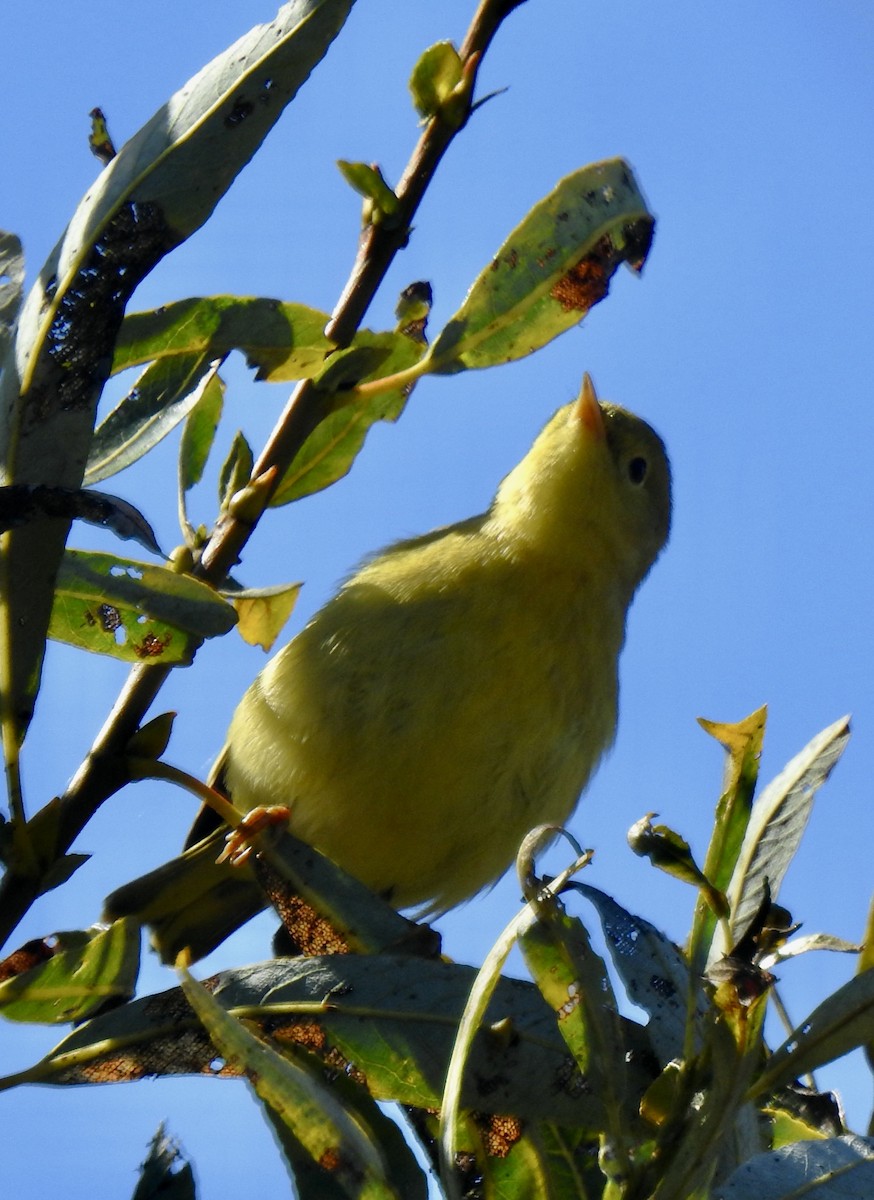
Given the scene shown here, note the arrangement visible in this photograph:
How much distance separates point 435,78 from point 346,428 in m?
0.78

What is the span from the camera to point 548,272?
2.25 meters

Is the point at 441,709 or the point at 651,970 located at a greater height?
the point at 441,709

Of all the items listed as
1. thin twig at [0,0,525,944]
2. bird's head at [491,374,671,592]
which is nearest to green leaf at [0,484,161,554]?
thin twig at [0,0,525,944]

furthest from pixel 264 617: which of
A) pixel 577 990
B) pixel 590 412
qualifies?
pixel 590 412

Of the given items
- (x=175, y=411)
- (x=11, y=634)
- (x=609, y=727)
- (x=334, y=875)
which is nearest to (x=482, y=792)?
(x=609, y=727)

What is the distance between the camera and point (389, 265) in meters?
2.09

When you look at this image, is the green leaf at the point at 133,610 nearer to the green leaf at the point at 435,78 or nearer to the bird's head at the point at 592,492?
the green leaf at the point at 435,78

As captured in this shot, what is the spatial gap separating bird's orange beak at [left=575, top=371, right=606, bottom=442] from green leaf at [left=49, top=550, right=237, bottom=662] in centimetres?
279

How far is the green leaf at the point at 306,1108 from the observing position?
4.80ft

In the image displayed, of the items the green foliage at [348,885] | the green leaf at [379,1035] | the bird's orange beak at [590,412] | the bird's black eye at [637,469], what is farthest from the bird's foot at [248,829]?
the bird's black eye at [637,469]

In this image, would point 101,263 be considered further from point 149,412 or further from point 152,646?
point 152,646

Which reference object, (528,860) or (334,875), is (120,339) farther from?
(528,860)

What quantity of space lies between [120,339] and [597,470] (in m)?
2.60

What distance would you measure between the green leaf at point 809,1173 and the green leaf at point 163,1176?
785 mm
